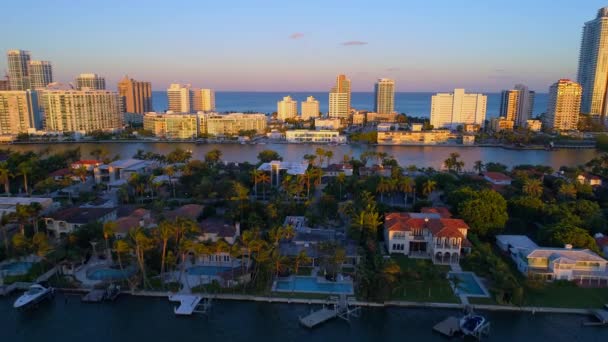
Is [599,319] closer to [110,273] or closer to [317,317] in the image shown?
[317,317]

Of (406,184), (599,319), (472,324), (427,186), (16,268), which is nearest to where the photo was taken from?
(472,324)

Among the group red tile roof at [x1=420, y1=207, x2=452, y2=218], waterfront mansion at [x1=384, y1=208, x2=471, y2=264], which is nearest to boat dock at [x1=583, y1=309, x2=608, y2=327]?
waterfront mansion at [x1=384, y1=208, x2=471, y2=264]

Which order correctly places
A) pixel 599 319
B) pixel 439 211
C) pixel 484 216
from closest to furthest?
pixel 599 319 → pixel 484 216 → pixel 439 211

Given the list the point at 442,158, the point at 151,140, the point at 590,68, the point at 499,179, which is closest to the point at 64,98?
the point at 151,140

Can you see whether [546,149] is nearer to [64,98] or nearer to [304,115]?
[304,115]

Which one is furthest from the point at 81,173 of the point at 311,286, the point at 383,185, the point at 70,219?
the point at 311,286

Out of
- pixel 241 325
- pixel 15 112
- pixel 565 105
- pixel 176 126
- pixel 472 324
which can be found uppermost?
pixel 565 105

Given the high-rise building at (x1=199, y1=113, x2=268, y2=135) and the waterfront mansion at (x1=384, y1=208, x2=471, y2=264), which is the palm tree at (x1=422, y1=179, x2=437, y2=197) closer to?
the waterfront mansion at (x1=384, y1=208, x2=471, y2=264)
